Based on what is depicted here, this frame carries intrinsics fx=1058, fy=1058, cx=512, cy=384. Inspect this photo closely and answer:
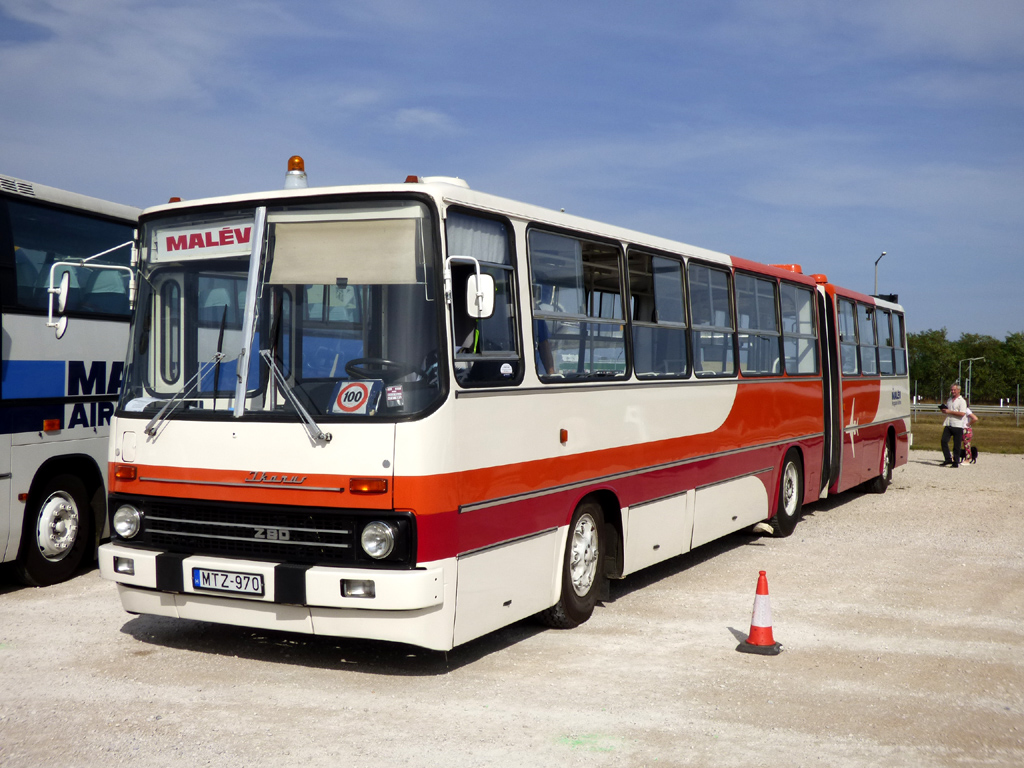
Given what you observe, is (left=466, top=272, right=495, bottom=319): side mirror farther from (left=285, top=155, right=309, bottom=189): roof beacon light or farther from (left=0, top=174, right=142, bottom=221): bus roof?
(left=0, top=174, right=142, bottom=221): bus roof

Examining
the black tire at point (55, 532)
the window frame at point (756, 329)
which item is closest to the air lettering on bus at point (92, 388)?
the black tire at point (55, 532)

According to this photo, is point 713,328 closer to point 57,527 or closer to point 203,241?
point 203,241

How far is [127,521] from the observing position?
6.73 m

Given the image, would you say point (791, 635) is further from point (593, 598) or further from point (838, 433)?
point (838, 433)

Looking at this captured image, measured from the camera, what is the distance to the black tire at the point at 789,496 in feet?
41.7

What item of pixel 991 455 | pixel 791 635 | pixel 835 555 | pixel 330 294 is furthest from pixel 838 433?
pixel 991 455

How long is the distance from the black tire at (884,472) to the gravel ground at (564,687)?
827 cm

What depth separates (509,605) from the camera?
6859 mm

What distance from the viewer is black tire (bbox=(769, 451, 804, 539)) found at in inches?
501

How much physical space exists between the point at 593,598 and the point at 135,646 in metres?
3.30

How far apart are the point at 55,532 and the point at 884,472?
13629 millimetres

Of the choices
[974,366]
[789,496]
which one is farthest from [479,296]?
[974,366]

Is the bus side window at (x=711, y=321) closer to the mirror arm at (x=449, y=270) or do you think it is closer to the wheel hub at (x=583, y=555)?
the wheel hub at (x=583, y=555)

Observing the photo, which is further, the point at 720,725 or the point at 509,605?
the point at 509,605
